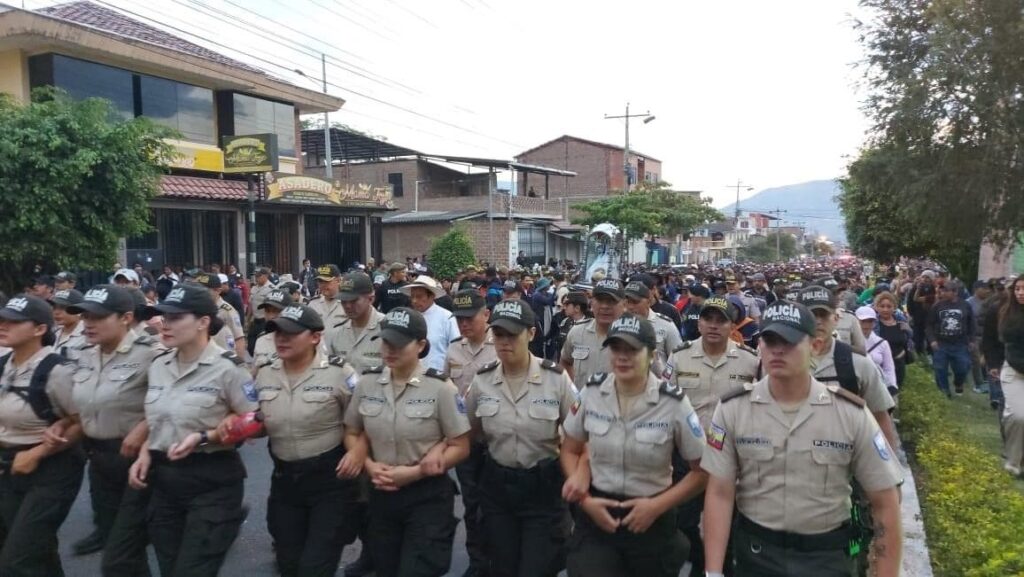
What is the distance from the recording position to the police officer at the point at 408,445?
3.82m

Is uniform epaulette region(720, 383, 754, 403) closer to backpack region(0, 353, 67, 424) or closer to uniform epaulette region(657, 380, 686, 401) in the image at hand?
uniform epaulette region(657, 380, 686, 401)

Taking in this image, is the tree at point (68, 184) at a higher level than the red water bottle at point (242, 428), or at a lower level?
higher

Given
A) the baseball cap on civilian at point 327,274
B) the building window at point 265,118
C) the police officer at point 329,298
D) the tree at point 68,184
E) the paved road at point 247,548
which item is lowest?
the paved road at point 247,548

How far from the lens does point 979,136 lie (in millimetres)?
11586

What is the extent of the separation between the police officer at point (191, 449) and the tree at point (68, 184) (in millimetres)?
8551

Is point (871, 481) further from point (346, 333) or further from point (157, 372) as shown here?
point (346, 333)

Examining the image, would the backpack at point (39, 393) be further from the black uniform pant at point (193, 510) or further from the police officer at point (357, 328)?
the police officer at point (357, 328)

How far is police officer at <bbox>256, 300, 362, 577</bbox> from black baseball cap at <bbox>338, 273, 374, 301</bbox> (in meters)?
1.79

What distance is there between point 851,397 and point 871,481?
1.07 feet

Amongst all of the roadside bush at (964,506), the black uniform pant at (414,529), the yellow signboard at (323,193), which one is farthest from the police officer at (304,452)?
the yellow signboard at (323,193)

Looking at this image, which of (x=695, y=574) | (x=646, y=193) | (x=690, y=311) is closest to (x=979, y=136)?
(x=690, y=311)

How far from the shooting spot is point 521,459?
391 cm

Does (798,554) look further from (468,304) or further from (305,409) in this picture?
(468,304)

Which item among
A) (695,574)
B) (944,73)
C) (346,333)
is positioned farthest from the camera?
(944,73)
